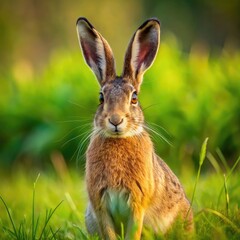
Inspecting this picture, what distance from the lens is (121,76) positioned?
17.8 ft

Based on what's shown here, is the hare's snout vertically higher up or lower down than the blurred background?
higher up

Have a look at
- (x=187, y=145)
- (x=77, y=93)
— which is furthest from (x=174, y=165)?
(x=77, y=93)

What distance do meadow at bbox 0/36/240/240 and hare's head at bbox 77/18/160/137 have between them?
175 cm

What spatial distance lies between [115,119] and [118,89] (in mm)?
314

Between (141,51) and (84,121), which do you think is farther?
(84,121)

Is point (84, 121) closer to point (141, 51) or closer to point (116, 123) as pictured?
point (141, 51)

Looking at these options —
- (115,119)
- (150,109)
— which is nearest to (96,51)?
(115,119)

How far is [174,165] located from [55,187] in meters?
1.40

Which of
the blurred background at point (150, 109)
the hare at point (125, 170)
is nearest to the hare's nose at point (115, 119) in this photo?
the hare at point (125, 170)

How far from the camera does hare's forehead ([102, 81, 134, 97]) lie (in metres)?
5.13

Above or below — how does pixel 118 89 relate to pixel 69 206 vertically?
above

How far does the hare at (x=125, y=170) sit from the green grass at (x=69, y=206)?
173 millimetres

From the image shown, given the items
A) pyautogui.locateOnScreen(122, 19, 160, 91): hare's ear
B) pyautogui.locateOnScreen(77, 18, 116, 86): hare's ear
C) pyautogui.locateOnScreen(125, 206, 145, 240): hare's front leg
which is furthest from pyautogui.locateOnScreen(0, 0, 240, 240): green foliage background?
pyautogui.locateOnScreen(122, 19, 160, 91): hare's ear

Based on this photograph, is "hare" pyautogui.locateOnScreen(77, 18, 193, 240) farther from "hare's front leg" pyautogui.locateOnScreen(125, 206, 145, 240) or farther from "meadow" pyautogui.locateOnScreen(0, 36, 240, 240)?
"meadow" pyautogui.locateOnScreen(0, 36, 240, 240)
